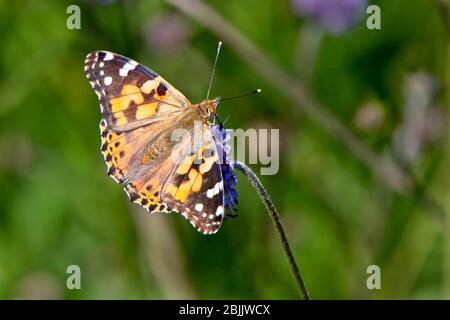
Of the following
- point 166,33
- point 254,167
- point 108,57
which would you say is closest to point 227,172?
point 108,57

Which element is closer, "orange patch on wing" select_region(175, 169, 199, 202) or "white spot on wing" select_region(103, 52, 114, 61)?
"orange patch on wing" select_region(175, 169, 199, 202)

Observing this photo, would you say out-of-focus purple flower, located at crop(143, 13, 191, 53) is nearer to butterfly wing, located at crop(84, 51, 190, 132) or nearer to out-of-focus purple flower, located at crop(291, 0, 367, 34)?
out-of-focus purple flower, located at crop(291, 0, 367, 34)

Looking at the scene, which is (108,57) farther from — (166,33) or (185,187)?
A: (166,33)

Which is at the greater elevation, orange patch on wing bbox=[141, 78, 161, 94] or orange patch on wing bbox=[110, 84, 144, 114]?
orange patch on wing bbox=[141, 78, 161, 94]

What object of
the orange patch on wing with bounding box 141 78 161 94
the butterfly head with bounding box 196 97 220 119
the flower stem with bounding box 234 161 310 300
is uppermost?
the orange patch on wing with bounding box 141 78 161 94

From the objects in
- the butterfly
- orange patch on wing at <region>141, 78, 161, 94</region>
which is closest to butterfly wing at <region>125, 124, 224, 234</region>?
the butterfly

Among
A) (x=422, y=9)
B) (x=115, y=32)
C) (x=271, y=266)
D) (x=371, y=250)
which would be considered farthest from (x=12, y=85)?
(x=422, y=9)
